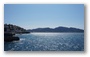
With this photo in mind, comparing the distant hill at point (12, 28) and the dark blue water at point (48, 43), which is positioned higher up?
the distant hill at point (12, 28)

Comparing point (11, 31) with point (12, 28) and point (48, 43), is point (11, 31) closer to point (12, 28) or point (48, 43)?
point (12, 28)

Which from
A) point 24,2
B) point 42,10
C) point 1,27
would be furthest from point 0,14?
point 42,10

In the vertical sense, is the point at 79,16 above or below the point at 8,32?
above

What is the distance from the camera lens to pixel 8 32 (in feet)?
8.73

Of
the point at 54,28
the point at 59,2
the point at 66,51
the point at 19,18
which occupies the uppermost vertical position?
the point at 59,2

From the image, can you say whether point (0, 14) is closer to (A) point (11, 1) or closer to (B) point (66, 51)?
(A) point (11, 1)

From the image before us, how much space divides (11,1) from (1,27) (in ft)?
1.56

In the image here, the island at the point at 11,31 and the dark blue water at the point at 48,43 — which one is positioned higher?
the island at the point at 11,31

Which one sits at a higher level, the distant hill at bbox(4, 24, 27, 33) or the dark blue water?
the distant hill at bbox(4, 24, 27, 33)

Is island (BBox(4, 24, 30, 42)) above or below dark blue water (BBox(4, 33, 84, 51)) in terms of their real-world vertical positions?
above

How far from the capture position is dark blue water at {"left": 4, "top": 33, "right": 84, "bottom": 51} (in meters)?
2.65

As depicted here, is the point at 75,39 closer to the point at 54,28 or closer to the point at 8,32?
the point at 54,28

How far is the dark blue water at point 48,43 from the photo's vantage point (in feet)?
8.69

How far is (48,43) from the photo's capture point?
2.66m
